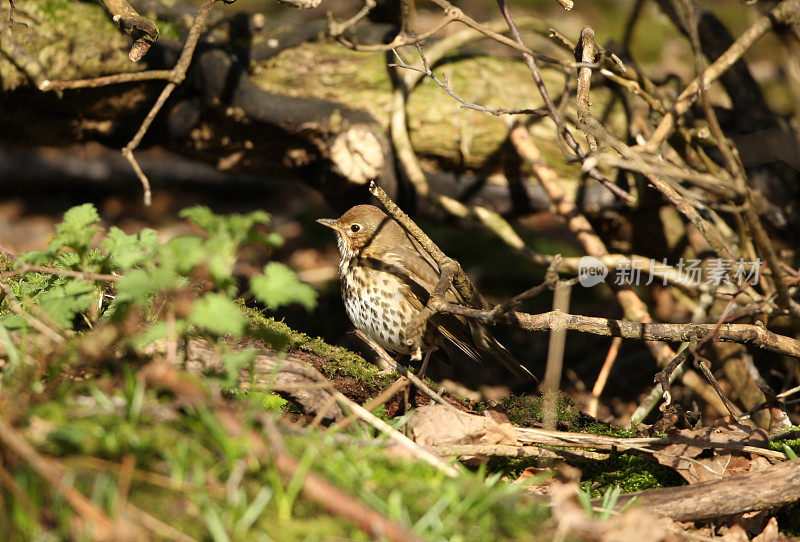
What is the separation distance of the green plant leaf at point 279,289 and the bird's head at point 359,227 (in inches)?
84.5

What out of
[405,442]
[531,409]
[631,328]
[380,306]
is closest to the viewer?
[405,442]

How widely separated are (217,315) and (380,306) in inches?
81.2

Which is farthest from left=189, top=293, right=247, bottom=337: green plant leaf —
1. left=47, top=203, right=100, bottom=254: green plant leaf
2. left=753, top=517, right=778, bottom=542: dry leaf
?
left=753, top=517, right=778, bottom=542: dry leaf

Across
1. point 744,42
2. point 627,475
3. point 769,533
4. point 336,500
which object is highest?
point 744,42

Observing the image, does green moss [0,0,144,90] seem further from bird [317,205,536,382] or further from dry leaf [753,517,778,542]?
dry leaf [753,517,778,542]

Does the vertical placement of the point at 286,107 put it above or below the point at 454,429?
above

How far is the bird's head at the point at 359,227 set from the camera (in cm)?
404

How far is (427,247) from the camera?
9.61ft

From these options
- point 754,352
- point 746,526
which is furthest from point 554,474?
point 754,352

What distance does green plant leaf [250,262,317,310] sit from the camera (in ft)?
5.98

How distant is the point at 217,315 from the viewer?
176 centimetres

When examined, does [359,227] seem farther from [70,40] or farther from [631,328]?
[70,40]

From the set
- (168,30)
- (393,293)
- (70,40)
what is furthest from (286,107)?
(393,293)

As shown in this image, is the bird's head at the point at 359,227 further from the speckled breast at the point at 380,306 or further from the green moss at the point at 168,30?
the green moss at the point at 168,30
